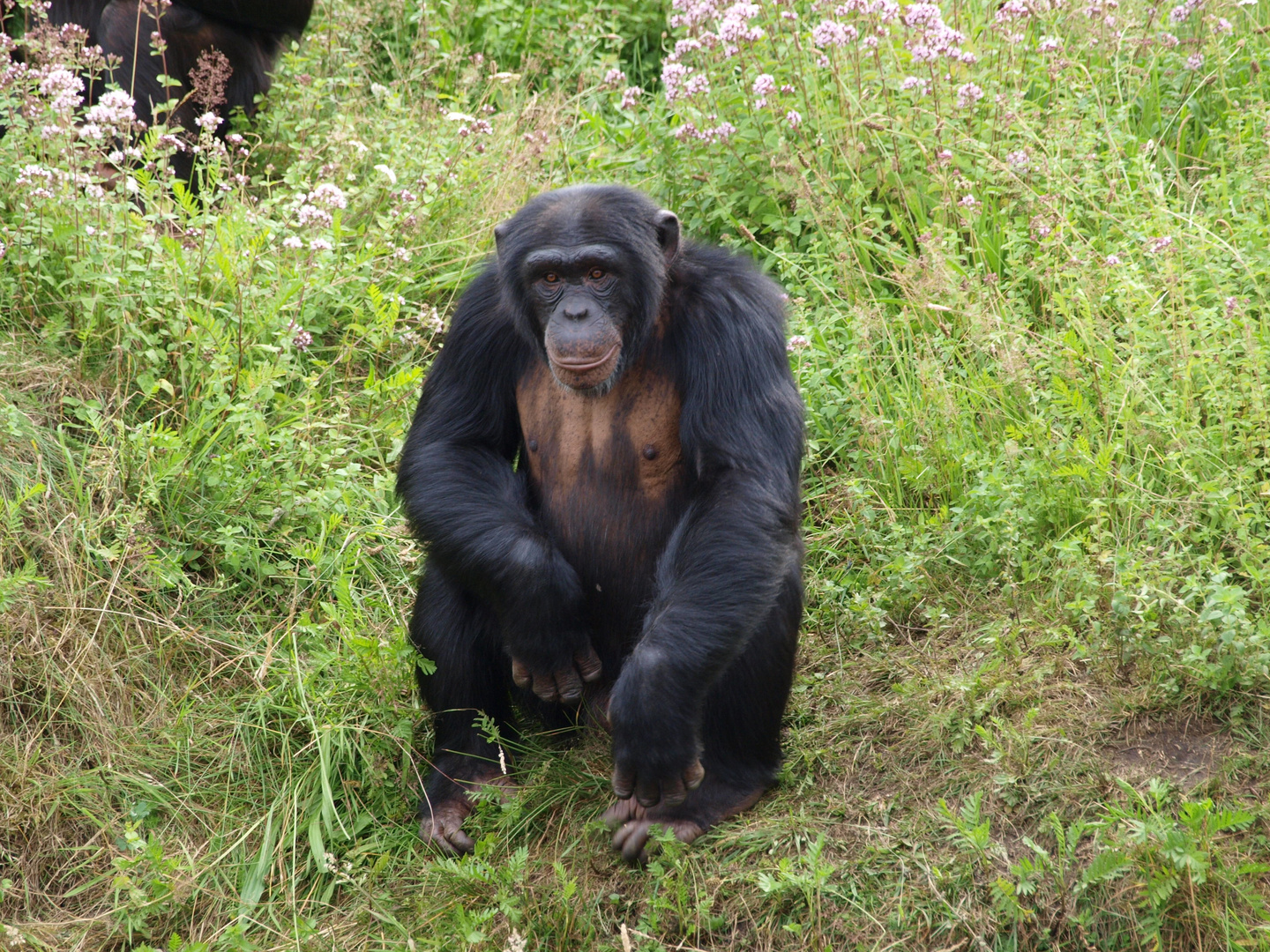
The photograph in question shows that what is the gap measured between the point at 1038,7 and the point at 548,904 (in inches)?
174

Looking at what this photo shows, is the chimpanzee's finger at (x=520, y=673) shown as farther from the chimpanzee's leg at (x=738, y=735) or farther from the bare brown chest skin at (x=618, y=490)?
the chimpanzee's leg at (x=738, y=735)

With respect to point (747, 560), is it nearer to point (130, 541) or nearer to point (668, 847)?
point (668, 847)

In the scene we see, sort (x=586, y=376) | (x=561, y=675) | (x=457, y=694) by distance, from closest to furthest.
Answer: (x=586, y=376), (x=561, y=675), (x=457, y=694)

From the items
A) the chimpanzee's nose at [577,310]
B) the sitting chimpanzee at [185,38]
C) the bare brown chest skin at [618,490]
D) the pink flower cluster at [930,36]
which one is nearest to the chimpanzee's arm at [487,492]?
the bare brown chest skin at [618,490]

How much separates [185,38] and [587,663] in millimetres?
4654

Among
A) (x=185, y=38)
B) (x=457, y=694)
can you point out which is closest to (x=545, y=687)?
(x=457, y=694)

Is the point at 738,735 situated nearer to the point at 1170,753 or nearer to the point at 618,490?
the point at 618,490

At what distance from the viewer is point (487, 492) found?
383cm

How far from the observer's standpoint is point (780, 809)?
3760mm

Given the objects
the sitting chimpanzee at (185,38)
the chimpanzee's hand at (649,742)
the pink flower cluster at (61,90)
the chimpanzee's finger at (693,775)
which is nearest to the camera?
the chimpanzee's hand at (649,742)

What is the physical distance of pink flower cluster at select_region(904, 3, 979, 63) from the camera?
545 centimetres

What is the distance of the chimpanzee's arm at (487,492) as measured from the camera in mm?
3658

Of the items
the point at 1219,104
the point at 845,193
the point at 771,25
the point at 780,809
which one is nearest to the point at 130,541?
the point at 780,809

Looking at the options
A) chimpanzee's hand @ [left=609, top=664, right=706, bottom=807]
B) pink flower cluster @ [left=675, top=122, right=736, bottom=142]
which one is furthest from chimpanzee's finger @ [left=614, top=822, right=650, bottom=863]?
pink flower cluster @ [left=675, top=122, right=736, bottom=142]
